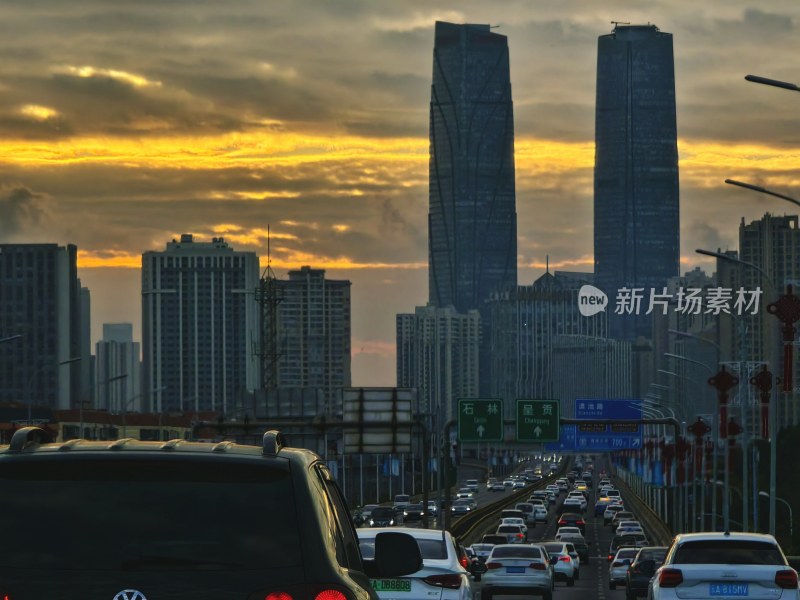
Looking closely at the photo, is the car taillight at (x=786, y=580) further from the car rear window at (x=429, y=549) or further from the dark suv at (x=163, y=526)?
the dark suv at (x=163, y=526)

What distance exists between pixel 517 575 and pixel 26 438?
28.9m

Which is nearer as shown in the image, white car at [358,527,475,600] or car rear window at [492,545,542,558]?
white car at [358,527,475,600]

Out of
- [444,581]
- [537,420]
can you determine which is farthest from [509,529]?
[444,581]

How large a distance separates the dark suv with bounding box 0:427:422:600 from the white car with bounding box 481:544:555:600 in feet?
93.8

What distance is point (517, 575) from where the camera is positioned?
36.4 m

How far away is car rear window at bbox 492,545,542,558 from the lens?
122ft

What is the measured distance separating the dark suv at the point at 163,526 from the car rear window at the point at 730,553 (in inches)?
487

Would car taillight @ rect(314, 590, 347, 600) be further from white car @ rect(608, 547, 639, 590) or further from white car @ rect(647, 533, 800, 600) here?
white car @ rect(608, 547, 639, 590)

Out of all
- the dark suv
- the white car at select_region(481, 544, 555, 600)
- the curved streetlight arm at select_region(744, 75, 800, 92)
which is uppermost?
the curved streetlight arm at select_region(744, 75, 800, 92)

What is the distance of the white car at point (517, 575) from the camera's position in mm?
36219

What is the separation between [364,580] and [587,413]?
3791 inches

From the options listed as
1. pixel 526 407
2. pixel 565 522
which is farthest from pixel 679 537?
pixel 565 522

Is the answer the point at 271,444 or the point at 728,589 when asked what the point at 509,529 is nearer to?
the point at 728,589

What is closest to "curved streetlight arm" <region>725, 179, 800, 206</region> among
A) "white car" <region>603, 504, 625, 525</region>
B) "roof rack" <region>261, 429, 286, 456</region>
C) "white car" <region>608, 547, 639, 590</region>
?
"white car" <region>608, 547, 639, 590</region>
